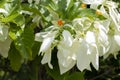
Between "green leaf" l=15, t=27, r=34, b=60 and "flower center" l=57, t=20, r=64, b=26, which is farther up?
"flower center" l=57, t=20, r=64, b=26

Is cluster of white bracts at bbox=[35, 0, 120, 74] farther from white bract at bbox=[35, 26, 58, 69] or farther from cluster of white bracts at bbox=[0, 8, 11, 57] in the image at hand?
cluster of white bracts at bbox=[0, 8, 11, 57]

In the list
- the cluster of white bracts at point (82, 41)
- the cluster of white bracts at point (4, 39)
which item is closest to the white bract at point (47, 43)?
the cluster of white bracts at point (82, 41)

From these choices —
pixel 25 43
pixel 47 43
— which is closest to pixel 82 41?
pixel 47 43

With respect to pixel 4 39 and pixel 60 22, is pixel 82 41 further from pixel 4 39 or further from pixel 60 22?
pixel 4 39

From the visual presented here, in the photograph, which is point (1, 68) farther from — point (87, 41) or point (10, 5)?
point (87, 41)

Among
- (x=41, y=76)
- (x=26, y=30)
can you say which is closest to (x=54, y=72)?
(x=26, y=30)

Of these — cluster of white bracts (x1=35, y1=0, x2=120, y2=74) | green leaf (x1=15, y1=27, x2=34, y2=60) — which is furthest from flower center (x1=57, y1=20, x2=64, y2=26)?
green leaf (x1=15, y1=27, x2=34, y2=60)

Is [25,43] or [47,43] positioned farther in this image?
[25,43]
